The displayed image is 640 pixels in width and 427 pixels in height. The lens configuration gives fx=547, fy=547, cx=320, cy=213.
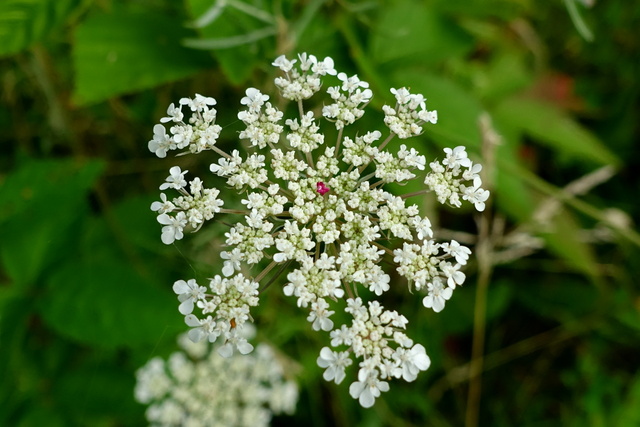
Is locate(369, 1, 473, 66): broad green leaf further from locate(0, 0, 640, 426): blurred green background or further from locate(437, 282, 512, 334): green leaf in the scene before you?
locate(437, 282, 512, 334): green leaf

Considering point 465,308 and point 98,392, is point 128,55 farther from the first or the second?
point 465,308

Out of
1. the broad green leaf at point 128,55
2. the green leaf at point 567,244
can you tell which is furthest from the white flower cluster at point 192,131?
the green leaf at point 567,244

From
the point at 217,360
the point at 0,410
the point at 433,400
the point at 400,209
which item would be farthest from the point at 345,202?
the point at 433,400

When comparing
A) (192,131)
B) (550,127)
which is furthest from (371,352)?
(550,127)

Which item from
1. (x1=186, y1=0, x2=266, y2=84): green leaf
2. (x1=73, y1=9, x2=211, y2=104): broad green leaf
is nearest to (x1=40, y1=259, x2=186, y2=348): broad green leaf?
(x1=73, y1=9, x2=211, y2=104): broad green leaf

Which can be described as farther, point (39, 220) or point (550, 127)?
point (550, 127)
